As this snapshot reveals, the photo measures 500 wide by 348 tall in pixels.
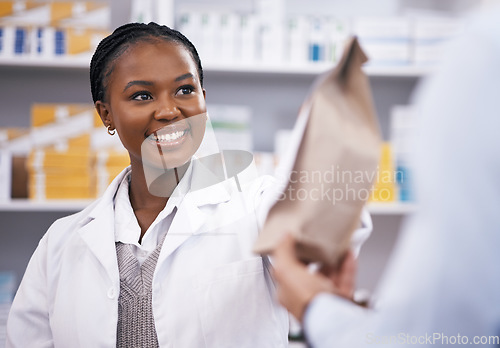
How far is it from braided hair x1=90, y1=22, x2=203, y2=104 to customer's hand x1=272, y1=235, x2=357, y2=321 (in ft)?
1.82

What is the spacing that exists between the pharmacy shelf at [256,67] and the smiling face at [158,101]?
111 centimetres

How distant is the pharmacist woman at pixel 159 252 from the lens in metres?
0.88

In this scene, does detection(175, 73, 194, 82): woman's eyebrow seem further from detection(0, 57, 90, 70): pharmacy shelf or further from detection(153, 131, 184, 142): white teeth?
detection(0, 57, 90, 70): pharmacy shelf

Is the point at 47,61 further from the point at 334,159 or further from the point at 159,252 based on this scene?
the point at 334,159

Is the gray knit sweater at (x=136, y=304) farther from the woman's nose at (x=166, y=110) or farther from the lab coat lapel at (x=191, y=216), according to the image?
the woman's nose at (x=166, y=110)

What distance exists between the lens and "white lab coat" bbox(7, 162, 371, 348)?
34.6 inches

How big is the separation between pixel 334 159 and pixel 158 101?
0.45 meters

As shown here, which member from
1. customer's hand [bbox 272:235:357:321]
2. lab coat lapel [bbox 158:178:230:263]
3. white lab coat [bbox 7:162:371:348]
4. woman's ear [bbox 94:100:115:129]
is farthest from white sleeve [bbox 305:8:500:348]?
woman's ear [bbox 94:100:115:129]

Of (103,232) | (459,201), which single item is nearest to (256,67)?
(103,232)

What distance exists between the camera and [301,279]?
1.62ft

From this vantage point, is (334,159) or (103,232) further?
(103,232)

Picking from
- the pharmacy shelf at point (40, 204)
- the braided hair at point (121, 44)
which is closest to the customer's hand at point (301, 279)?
the braided hair at point (121, 44)

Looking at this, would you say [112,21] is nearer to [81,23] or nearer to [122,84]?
[81,23]

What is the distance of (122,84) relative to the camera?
0.92 m
